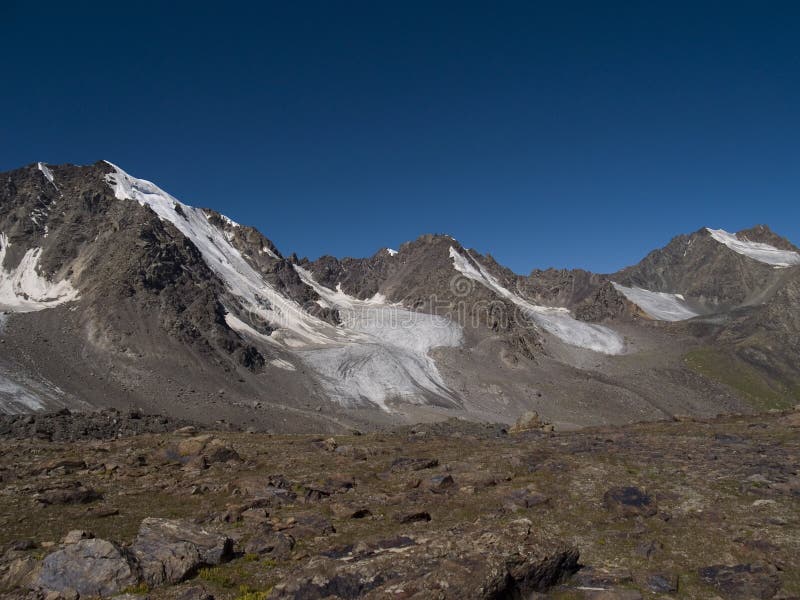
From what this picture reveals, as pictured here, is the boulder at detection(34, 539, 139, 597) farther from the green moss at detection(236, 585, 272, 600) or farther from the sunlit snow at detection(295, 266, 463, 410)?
the sunlit snow at detection(295, 266, 463, 410)

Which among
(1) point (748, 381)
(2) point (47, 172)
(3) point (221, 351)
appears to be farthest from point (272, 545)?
(1) point (748, 381)

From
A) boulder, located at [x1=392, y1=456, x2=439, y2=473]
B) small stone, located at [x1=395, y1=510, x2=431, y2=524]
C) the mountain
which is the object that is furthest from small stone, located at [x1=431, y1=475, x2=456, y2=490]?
the mountain

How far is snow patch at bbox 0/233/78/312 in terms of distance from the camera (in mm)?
121750

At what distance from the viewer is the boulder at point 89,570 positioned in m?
13.8

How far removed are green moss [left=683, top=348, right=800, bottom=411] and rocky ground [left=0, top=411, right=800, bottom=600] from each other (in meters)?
161

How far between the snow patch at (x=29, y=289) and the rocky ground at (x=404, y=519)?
9925 cm

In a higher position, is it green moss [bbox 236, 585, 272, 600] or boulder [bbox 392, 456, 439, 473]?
boulder [bbox 392, 456, 439, 473]

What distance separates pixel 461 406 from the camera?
414 ft

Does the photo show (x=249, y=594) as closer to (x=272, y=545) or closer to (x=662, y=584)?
(x=272, y=545)

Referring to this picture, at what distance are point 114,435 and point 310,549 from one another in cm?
4009

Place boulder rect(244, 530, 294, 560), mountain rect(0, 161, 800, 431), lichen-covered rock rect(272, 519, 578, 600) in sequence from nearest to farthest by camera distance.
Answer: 1. lichen-covered rock rect(272, 519, 578, 600)
2. boulder rect(244, 530, 294, 560)
3. mountain rect(0, 161, 800, 431)

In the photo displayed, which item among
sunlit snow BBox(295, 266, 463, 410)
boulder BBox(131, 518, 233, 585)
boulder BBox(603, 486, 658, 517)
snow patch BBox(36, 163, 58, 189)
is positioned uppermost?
snow patch BBox(36, 163, 58, 189)

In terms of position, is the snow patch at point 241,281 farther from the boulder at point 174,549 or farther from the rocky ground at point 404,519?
the boulder at point 174,549

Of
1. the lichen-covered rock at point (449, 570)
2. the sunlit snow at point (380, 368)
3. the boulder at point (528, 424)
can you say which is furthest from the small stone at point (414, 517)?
the sunlit snow at point (380, 368)
